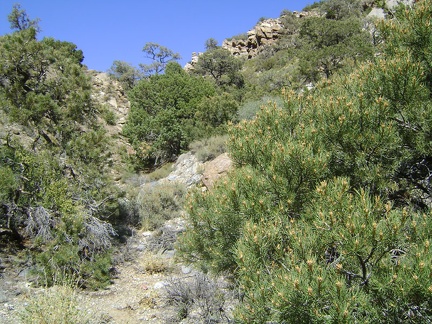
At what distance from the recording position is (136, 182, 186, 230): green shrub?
10820mm

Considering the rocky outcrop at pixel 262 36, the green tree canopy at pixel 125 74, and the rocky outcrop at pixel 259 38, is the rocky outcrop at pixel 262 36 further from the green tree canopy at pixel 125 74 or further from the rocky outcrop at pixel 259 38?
the green tree canopy at pixel 125 74

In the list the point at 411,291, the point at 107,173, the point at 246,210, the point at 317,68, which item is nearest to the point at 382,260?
the point at 411,291

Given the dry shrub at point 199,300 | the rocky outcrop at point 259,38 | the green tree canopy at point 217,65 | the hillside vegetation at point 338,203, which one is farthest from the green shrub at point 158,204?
the rocky outcrop at point 259,38

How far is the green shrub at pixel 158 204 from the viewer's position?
1082 cm

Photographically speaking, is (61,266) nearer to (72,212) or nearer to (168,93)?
(72,212)

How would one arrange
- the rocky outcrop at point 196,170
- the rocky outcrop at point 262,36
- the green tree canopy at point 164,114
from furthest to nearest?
1. the rocky outcrop at point 262,36
2. the green tree canopy at point 164,114
3. the rocky outcrop at point 196,170

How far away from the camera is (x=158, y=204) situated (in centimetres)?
1125

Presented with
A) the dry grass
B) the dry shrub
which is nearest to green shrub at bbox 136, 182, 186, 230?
the dry shrub

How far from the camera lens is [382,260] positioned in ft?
8.33

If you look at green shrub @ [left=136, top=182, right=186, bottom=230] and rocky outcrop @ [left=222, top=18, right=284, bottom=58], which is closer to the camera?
green shrub @ [left=136, top=182, right=186, bottom=230]

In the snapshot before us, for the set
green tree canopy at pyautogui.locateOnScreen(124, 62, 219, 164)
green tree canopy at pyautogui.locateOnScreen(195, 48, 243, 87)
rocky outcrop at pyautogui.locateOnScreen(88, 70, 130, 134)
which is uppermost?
green tree canopy at pyautogui.locateOnScreen(195, 48, 243, 87)

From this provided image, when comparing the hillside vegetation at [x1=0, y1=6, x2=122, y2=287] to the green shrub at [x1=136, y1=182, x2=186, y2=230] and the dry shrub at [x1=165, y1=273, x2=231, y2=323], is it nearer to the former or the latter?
the green shrub at [x1=136, y1=182, x2=186, y2=230]

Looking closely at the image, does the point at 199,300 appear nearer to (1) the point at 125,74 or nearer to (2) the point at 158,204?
(2) the point at 158,204

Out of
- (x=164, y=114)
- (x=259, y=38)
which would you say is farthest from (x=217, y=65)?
(x=259, y=38)
